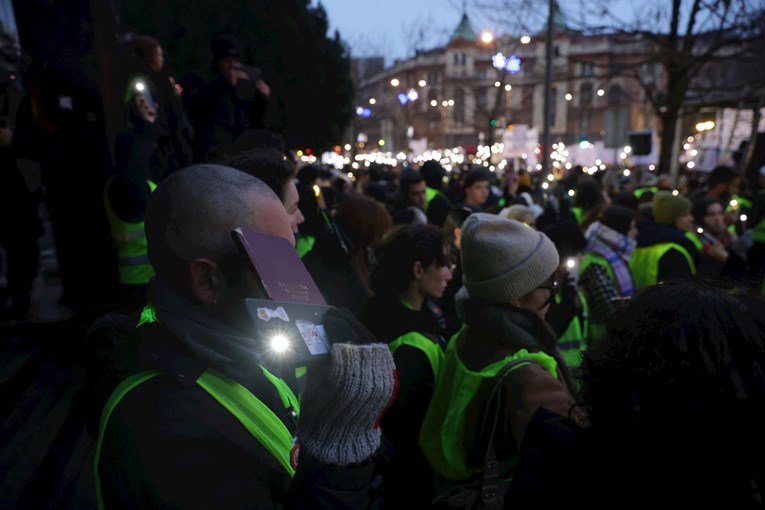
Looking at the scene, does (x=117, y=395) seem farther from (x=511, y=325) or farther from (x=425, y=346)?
(x=425, y=346)

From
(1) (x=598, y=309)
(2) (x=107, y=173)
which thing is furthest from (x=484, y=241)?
(2) (x=107, y=173)

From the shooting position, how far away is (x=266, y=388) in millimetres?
1337

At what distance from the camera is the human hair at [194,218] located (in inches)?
52.9

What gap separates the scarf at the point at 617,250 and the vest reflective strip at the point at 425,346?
2.49m

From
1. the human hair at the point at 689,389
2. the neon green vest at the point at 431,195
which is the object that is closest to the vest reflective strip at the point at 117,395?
the human hair at the point at 689,389

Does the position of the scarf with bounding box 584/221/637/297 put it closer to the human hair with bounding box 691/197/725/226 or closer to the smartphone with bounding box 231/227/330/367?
the human hair with bounding box 691/197/725/226

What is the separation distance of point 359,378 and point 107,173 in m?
3.86

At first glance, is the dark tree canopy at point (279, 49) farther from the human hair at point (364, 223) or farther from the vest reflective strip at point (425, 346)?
the vest reflective strip at point (425, 346)

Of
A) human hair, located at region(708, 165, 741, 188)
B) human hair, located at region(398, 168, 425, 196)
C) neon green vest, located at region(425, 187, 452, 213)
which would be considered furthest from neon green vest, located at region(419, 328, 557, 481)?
human hair, located at region(708, 165, 741, 188)

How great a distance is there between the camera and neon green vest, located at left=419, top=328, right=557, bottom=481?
2.18 m

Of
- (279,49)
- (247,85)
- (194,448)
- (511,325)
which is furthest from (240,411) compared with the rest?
(279,49)

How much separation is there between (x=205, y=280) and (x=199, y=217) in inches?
5.5

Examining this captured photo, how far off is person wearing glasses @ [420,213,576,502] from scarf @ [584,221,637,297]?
7.71 ft

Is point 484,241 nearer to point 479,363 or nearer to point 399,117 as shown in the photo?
point 479,363
